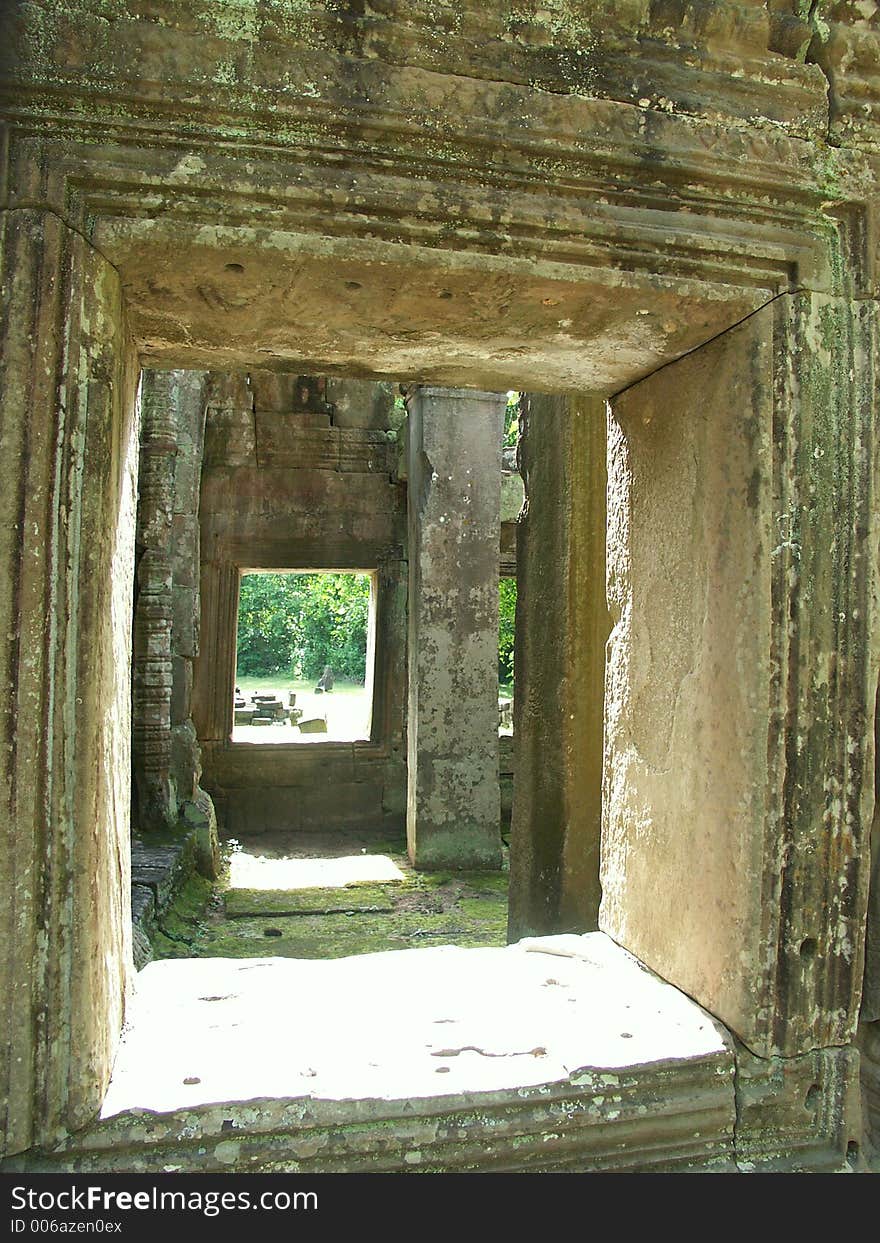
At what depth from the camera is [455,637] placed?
7.43m

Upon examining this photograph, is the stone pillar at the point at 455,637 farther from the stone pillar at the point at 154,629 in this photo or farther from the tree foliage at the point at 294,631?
the tree foliage at the point at 294,631

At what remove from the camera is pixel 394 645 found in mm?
9508

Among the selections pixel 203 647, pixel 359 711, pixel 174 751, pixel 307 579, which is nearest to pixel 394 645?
pixel 203 647

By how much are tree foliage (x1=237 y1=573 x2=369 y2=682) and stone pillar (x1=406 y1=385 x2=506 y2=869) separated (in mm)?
12836

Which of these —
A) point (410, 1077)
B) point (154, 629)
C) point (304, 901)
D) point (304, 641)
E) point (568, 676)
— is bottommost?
Answer: point (304, 901)

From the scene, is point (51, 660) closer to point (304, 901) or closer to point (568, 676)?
point (568, 676)

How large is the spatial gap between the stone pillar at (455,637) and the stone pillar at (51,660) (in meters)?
6.08

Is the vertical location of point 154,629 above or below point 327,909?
above

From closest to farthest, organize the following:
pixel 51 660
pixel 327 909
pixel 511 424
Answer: pixel 51 660 < pixel 327 909 < pixel 511 424

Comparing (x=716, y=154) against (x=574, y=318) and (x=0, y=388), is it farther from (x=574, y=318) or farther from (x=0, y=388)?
(x=0, y=388)

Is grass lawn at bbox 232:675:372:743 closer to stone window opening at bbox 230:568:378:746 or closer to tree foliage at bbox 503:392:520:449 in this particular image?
→ stone window opening at bbox 230:568:378:746

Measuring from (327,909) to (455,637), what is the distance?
100 inches

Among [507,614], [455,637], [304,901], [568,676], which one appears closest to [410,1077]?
[568,676]

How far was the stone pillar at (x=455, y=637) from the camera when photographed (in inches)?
292
